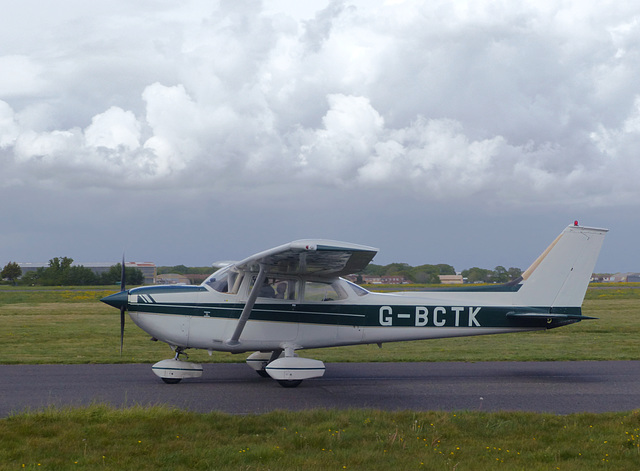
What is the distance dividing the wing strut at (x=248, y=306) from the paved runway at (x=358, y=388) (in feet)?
2.70

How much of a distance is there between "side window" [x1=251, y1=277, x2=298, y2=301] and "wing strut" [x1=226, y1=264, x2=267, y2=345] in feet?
1.61

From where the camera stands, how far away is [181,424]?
23.3 ft

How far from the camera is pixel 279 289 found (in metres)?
11.2

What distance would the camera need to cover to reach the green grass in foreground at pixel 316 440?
5797 mm

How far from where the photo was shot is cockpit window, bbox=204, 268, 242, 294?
11.1 m

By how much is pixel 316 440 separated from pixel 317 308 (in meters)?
4.84

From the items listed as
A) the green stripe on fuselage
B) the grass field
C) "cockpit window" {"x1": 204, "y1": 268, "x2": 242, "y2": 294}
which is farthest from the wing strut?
the grass field

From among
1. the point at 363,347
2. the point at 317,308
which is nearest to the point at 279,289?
the point at 317,308

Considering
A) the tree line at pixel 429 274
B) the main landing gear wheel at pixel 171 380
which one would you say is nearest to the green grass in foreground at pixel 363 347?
the main landing gear wheel at pixel 171 380

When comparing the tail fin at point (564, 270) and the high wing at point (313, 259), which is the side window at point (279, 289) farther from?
the tail fin at point (564, 270)

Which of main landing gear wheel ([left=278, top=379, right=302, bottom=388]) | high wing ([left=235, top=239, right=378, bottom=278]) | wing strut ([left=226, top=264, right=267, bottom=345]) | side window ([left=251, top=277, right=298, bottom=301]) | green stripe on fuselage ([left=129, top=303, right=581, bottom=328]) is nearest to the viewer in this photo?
high wing ([left=235, top=239, right=378, bottom=278])

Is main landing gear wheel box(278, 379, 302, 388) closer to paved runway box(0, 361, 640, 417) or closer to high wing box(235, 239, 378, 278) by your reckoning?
paved runway box(0, 361, 640, 417)

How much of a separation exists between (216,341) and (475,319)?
4885mm

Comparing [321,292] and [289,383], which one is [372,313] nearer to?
[321,292]
